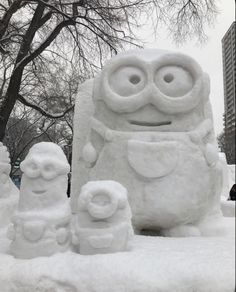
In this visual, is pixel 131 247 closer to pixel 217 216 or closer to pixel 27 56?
pixel 217 216

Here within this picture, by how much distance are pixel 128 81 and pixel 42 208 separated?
1530 mm

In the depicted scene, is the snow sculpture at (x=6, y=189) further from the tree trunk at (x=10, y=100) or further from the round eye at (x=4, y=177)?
the tree trunk at (x=10, y=100)

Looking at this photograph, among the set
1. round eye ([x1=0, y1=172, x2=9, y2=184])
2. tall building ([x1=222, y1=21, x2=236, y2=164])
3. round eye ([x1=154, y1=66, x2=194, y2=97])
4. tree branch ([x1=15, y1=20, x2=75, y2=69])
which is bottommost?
round eye ([x1=0, y1=172, x2=9, y2=184])

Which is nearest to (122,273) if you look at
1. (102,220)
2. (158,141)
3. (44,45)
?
(102,220)

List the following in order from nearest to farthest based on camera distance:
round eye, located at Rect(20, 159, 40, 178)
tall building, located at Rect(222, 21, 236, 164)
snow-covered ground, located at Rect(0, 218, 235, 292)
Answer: tall building, located at Rect(222, 21, 236, 164) → snow-covered ground, located at Rect(0, 218, 235, 292) → round eye, located at Rect(20, 159, 40, 178)

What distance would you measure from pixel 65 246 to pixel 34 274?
1.38 ft

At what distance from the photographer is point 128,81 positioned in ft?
11.9

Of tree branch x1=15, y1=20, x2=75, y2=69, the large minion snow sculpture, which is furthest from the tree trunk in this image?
the large minion snow sculpture

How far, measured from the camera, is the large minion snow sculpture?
3.48 metres

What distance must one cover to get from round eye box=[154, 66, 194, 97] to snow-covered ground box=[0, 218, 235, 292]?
1604 mm

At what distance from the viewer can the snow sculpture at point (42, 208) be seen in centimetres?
274

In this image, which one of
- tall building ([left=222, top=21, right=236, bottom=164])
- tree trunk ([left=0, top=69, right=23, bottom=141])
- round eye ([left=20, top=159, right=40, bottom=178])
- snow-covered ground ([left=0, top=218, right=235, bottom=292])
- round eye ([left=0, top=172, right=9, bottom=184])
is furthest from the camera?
tree trunk ([left=0, top=69, right=23, bottom=141])

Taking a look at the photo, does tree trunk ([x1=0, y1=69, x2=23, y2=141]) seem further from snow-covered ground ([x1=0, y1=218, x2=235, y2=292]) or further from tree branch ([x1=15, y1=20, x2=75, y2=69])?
snow-covered ground ([x1=0, y1=218, x2=235, y2=292])

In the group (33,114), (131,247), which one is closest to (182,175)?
(131,247)
